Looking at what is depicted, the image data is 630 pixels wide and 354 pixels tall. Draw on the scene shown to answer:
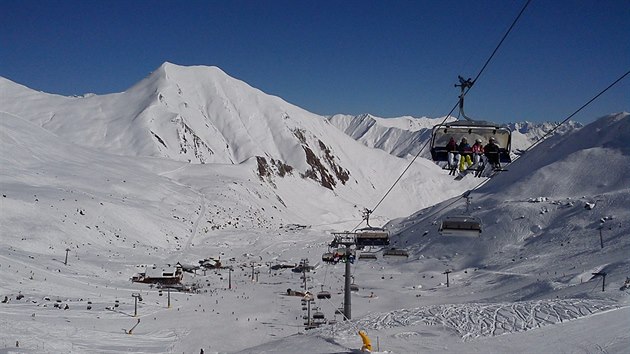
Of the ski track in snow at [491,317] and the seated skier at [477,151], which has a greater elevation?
the seated skier at [477,151]

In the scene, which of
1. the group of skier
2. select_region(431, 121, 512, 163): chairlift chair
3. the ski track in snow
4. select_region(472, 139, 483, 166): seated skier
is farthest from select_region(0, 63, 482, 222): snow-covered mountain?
select_region(472, 139, 483, 166): seated skier

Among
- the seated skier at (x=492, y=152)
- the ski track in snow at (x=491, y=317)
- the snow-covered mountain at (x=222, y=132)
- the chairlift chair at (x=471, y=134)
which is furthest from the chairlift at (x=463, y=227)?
the snow-covered mountain at (x=222, y=132)

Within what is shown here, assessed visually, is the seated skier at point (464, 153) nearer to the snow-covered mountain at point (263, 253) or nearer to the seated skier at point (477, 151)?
the seated skier at point (477, 151)

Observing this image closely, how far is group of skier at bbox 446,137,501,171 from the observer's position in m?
14.7

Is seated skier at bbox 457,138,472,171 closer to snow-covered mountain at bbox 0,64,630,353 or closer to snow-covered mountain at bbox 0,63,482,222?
snow-covered mountain at bbox 0,64,630,353

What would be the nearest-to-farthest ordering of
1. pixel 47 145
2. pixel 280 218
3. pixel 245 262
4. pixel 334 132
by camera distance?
pixel 245 262
pixel 47 145
pixel 280 218
pixel 334 132

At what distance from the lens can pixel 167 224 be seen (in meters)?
69.6

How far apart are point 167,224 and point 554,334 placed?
58273mm

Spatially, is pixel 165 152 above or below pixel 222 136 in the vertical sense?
below

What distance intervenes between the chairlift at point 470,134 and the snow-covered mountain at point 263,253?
575cm

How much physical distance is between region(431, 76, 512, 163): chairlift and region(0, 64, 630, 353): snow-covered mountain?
5746 millimetres

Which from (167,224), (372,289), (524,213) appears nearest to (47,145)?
(167,224)

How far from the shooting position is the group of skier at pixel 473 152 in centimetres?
1470

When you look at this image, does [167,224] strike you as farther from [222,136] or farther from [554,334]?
[222,136]
